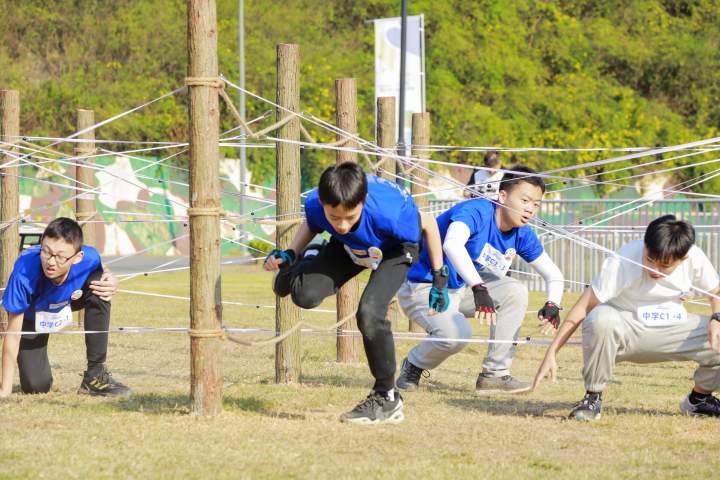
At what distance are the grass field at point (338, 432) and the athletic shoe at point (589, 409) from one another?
85mm

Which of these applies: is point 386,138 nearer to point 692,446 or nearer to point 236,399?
point 236,399

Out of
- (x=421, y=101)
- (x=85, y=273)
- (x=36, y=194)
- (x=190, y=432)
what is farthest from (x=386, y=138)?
(x=36, y=194)

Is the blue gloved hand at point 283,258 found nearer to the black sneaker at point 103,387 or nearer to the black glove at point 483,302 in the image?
the black glove at point 483,302

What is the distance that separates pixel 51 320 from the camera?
644 cm

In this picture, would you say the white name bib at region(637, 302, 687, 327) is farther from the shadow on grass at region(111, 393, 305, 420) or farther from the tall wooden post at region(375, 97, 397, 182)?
the tall wooden post at region(375, 97, 397, 182)

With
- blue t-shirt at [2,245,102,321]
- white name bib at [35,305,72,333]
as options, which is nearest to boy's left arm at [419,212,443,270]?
blue t-shirt at [2,245,102,321]

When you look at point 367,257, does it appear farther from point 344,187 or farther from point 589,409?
point 589,409

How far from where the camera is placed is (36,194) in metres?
24.6

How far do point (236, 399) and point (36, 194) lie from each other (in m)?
19.5

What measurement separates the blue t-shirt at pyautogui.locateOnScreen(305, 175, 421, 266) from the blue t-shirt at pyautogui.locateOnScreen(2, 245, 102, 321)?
1650mm

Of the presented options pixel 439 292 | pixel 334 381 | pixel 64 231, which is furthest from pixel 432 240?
pixel 64 231

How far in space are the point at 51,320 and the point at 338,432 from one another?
2.08m

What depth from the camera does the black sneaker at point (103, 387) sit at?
646 centimetres

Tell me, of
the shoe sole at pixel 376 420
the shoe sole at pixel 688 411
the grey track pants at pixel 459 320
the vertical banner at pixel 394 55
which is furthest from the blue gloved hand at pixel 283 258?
the vertical banner at pixel 394 55
